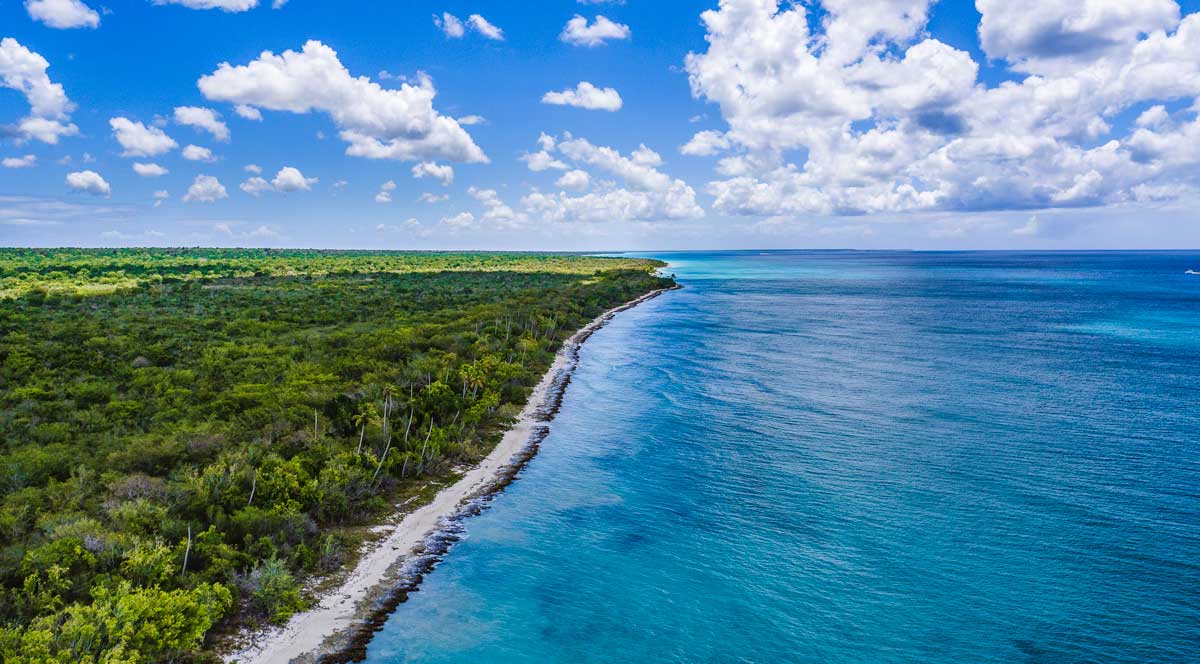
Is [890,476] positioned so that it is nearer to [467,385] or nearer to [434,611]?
[434,611]

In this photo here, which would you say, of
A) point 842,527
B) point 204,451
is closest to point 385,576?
point 204,451

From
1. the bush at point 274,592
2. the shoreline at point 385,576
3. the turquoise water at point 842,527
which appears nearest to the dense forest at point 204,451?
the bush at point 274,592

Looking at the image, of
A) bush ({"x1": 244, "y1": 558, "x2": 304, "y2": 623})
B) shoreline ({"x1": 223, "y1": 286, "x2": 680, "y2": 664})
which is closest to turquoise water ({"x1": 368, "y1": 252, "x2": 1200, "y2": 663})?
shoreline ({"x1": 223, "y1": 286, "x2": 680, "y2": 664})

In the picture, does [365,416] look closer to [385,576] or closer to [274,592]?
[385,576]

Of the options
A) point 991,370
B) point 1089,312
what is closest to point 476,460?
point 991,370

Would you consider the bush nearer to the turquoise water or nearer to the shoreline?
the shoreline

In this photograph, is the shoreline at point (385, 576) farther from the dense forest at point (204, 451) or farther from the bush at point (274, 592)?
the dense forest at point (204, 451)
